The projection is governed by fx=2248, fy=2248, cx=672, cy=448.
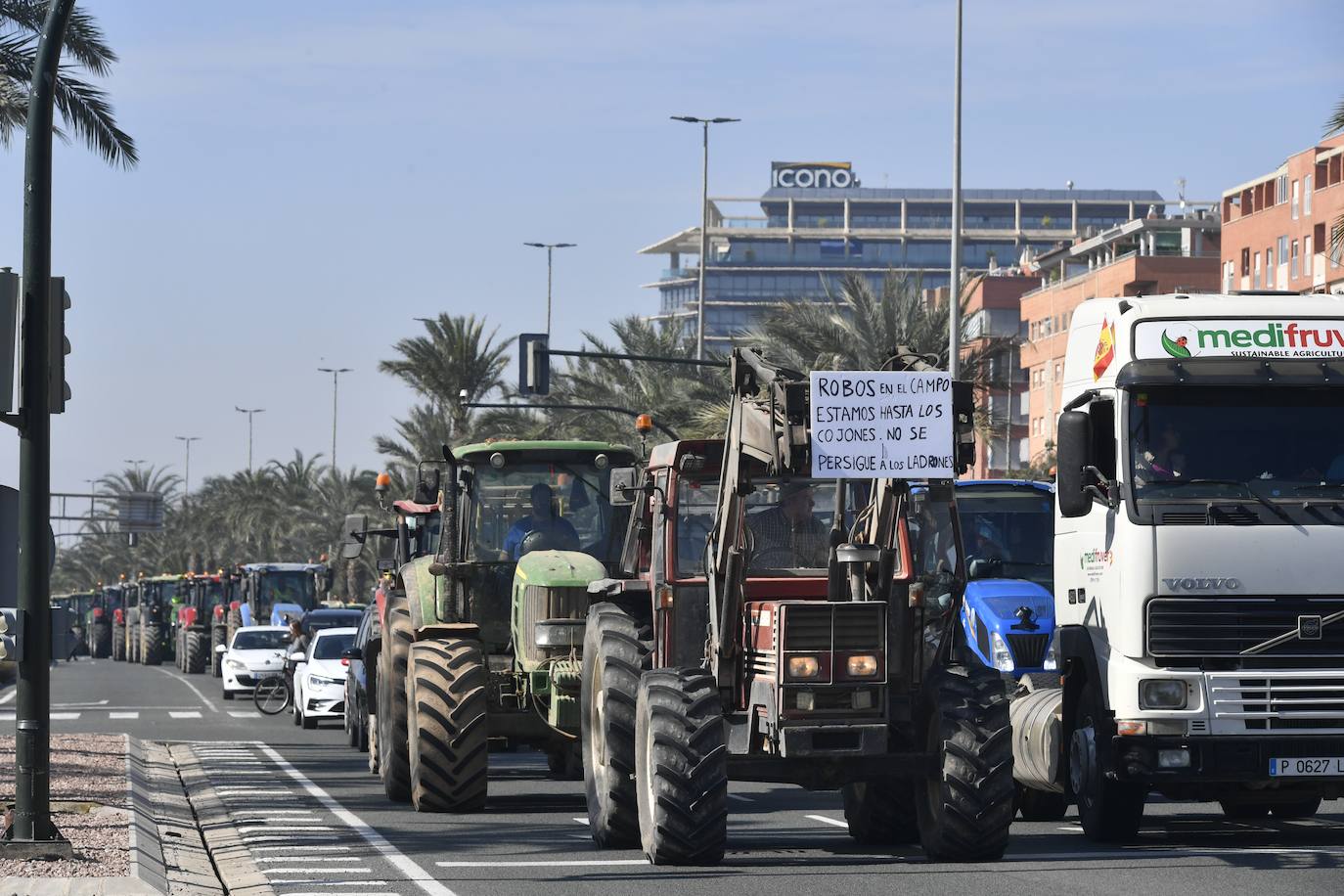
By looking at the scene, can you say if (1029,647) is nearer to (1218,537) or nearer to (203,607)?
(1218,537)

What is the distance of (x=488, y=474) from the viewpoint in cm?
1878

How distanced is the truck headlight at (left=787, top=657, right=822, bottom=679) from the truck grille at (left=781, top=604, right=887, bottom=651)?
0.06 metres

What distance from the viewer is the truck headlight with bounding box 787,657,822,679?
12.9 m

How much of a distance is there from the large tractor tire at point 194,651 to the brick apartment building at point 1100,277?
1151 inches

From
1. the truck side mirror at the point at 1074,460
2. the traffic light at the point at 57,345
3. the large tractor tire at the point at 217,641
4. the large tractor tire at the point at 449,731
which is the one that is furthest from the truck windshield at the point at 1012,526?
the large tractor tire at the point at 217,641

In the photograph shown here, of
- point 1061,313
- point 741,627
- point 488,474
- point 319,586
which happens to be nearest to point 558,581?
point 488,474

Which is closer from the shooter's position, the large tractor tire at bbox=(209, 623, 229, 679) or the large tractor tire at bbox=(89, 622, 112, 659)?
the large tractor tire at bbox=(209, 623, 229, 679)

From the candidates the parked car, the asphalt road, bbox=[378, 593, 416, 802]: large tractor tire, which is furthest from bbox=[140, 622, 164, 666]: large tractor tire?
bbox=[378, 593, 416, 802]: large tractor tire

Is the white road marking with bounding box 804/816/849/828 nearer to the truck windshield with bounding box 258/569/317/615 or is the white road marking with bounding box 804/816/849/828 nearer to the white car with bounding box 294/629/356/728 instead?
the white car with bounding box 294/629/356/728

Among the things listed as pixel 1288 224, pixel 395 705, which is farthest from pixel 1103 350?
pixel 1288 224

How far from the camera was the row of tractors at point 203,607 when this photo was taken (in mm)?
58594

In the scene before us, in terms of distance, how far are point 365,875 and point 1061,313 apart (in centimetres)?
8500

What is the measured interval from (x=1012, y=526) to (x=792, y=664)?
19.7 ft

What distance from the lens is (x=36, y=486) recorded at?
45.4 ft
